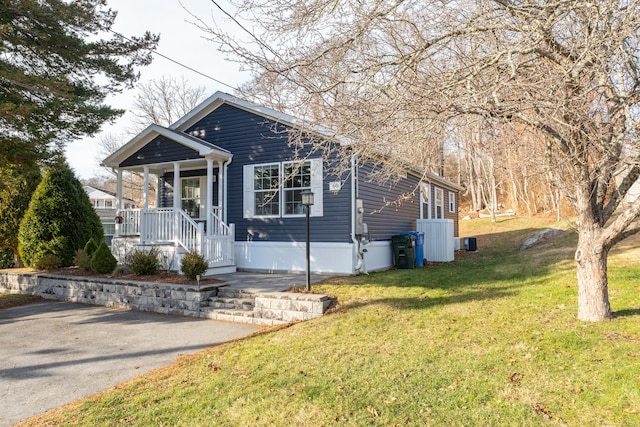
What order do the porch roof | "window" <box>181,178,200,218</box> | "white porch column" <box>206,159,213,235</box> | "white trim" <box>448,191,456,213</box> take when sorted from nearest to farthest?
"white porch column" <box>206,159,213,235</box> → the porch roof → "window" <box>181,178,200,218</box> → "white trim" <box>448,191,456,213</box>

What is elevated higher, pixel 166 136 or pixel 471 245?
pixel 166 136

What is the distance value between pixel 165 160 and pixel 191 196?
63.4 inches

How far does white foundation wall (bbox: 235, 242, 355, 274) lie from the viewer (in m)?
9.88

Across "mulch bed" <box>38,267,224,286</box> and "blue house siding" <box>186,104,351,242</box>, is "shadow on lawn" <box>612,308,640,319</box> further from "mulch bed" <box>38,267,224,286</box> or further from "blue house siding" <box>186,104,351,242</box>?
"mulch bed" <box>38,267,224,286</box>

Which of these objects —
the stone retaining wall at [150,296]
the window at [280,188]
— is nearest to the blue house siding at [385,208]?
the window at [280,188]

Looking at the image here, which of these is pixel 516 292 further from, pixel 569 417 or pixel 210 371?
pixel 210 371

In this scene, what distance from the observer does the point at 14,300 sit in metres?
9.62

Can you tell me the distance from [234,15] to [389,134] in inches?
94.8

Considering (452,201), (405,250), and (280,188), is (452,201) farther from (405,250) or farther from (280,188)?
(280,188)

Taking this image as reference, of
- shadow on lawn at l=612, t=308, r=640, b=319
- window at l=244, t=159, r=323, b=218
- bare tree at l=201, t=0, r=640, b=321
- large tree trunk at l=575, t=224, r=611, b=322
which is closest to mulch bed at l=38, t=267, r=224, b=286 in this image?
window at l=244, t=159, r=323, b=218

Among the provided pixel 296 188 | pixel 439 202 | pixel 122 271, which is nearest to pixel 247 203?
pixel 296 188

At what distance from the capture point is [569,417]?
3.16m

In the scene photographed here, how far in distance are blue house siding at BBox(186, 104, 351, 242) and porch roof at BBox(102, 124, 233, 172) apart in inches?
15.8

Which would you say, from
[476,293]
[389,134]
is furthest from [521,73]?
[476,293]
